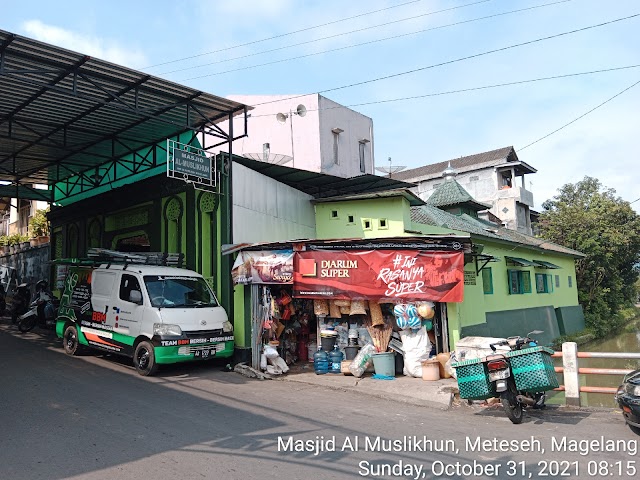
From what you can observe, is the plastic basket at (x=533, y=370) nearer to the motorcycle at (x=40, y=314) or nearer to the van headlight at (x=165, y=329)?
the van headlight at (x=165, y=329)

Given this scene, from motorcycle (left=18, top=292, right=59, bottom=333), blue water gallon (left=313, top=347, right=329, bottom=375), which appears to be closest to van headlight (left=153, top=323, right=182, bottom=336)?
blue water gallon (left=313, top=347, right=329, bottom=375)

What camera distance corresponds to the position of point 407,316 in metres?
10.4

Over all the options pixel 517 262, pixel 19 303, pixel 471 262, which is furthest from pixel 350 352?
pixel 19 303

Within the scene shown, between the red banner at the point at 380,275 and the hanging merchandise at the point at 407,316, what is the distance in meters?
0.24

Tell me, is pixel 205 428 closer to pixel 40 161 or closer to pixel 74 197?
pixel 40 161

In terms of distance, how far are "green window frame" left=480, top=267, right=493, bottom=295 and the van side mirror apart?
1080 cm

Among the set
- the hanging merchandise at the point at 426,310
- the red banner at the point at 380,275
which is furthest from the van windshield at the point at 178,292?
the hanging merchandise at the point at 426,310

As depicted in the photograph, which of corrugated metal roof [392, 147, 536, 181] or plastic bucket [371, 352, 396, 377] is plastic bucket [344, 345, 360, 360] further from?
corrugated metal roof [392, 147, 536, 181]

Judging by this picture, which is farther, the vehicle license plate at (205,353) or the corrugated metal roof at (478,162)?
the corrugated metal roof at (478,162)

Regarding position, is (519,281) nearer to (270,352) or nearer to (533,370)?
(270,352)

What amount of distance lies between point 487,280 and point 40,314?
15.0 m

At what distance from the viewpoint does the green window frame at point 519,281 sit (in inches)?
738

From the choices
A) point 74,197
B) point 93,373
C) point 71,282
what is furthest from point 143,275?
point 74,197

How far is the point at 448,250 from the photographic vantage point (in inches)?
408
